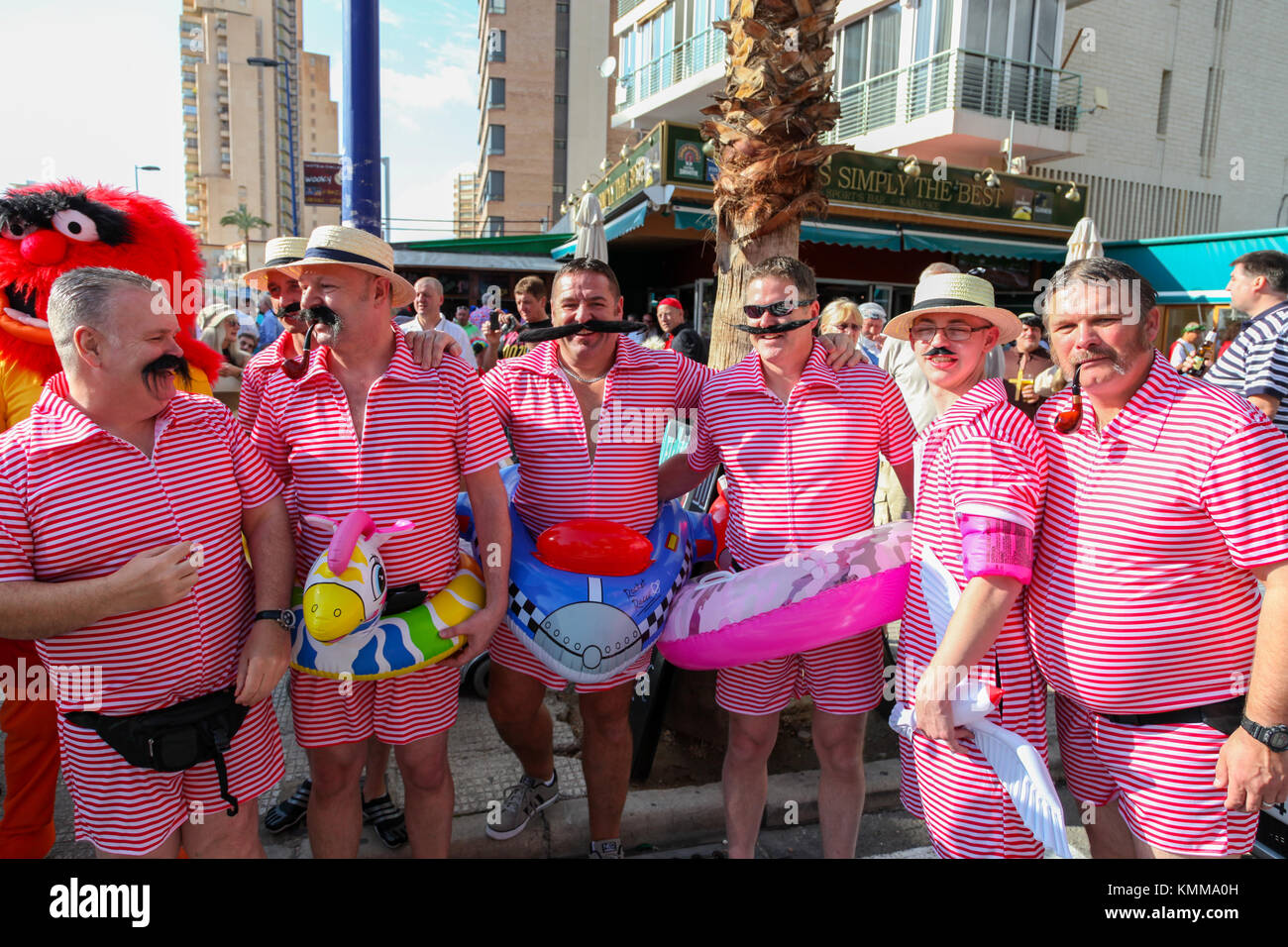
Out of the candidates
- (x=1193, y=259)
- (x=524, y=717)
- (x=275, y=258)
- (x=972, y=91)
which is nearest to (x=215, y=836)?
(x=524, y=717)

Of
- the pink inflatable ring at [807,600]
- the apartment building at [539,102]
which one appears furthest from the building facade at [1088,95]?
the apartment building at [539,102]

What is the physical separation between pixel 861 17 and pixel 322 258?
2081 cm

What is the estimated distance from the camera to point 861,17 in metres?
19.3

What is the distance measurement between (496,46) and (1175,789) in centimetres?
5474

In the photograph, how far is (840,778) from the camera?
2.90m

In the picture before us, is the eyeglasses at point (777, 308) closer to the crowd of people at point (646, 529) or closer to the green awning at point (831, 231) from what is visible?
the crowd of people at point (646, 529)

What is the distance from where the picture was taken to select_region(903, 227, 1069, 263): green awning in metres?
15.5

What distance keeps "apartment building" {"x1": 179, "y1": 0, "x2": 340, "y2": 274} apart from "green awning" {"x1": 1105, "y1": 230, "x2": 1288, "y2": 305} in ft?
209

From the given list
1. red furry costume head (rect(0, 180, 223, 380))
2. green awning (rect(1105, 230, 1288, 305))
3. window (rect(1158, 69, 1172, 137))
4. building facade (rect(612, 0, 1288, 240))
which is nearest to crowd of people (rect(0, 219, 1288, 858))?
red furry costume head (rect(0, 180, 223, 380))

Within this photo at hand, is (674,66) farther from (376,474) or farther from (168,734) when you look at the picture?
(168,734)

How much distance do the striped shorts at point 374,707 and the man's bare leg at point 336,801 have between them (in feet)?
0.20

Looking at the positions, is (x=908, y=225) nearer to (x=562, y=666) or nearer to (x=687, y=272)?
(x=687, y=272)

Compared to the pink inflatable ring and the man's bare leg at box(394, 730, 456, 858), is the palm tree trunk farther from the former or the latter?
the man's bare leg at box(394, 730, 456, 858)

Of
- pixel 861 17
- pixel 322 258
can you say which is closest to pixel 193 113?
pixel 861 17
